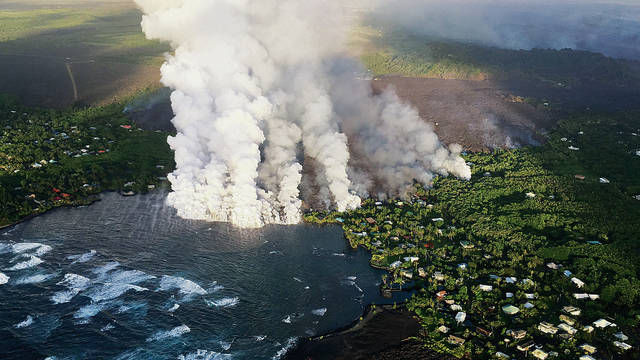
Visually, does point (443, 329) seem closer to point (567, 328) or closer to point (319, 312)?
point (567, 328)

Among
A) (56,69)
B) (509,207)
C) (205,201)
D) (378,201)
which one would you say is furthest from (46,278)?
(56,69)

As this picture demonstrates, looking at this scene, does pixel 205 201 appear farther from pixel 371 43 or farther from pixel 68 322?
pixel 371 43

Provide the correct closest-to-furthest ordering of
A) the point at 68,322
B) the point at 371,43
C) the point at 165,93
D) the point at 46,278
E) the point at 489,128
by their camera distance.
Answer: the point at 68,322, the point at 46,278, the point at 489,128, the point at 165,93, the point at 371,43

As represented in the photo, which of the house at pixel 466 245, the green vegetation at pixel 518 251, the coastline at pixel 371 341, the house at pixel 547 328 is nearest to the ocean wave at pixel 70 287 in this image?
the coastline at pixel 371 341

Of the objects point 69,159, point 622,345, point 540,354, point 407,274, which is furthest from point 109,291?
point 622,345

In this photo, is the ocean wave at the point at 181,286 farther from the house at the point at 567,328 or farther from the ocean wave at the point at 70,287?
the house at the point at 567,328

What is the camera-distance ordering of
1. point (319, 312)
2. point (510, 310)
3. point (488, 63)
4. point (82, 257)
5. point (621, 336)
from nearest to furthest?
1. point (621, 336)
2. point (510, 310)
3. point (319, 312)
4. point (82, 257)
5. point (488, 63)
